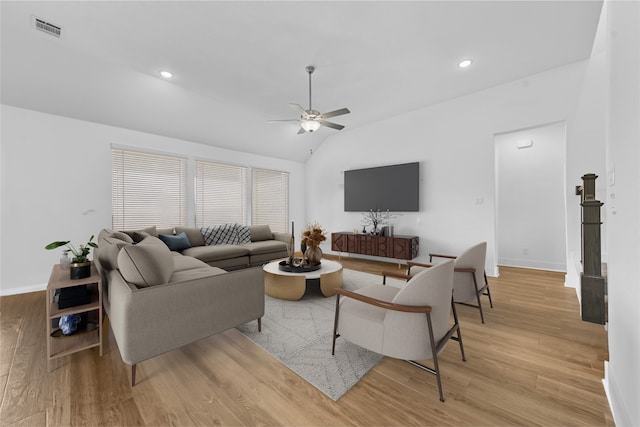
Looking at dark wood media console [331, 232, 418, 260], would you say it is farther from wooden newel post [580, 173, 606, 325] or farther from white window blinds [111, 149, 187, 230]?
white window blinds [111, 149, 187, 230]

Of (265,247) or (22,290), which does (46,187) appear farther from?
(265,247)

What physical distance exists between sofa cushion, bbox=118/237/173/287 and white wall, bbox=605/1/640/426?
2.71 meters

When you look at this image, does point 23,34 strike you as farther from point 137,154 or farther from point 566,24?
point 566,24

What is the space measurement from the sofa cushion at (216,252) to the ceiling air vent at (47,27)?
314 cm

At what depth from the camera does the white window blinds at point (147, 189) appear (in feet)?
14.5

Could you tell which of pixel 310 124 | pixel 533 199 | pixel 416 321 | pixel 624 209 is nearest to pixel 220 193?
pixel 310 124

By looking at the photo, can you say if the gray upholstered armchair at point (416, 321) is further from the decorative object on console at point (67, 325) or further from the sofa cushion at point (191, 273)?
the decorative object on console at point (67, 325)

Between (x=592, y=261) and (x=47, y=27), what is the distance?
6299 mm

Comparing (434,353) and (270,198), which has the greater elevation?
(270,198)

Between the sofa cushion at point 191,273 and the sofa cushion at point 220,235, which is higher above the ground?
the sofa cushion at point 220,235

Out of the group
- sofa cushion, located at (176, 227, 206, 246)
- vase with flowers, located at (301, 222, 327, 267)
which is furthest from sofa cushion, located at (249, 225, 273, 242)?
vase with flowers, located at (301, 222, 327, 267)

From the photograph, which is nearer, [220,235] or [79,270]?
[79,270]

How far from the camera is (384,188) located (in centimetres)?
554

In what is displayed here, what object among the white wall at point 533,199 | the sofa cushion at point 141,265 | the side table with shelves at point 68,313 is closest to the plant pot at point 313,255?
the sofa cushion at point 141,265
